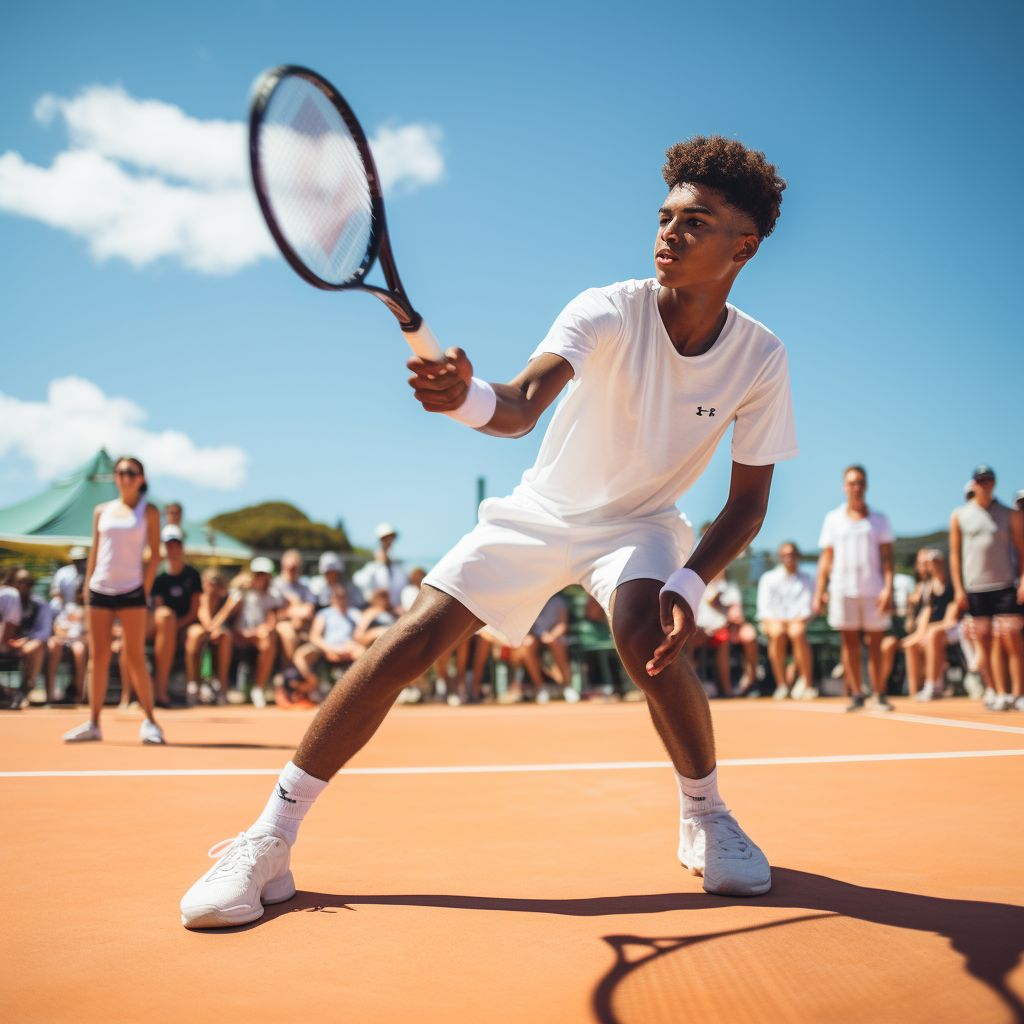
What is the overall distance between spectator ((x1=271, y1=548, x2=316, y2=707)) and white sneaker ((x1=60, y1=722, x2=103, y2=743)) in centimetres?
359

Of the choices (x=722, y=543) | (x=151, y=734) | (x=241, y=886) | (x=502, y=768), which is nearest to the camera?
(x=241, y=886)

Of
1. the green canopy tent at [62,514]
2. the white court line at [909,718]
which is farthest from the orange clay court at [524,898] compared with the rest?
the green canopy tent at [62,514]

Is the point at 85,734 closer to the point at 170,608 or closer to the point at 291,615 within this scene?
the point at 170,608

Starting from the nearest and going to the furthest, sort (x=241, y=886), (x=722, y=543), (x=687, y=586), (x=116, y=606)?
(x=241, y=886) → (x=687, y=586) → (x=722, y=543) → (x=116, y=606)

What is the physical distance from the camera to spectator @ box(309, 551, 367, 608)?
10.1 m

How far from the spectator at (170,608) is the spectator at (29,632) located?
1.11m

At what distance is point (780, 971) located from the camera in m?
1.92

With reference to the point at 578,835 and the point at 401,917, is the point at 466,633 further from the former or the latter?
the point at 578,835

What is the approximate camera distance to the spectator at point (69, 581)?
31.9 ft

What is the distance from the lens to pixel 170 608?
9.13 m

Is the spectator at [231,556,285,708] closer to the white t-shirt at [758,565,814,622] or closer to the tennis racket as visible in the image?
the white t-shirt at [758,565,814,622]

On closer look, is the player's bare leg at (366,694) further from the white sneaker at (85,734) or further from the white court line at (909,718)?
the white court line at (909,718)

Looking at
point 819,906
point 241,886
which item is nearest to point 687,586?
point 819,906

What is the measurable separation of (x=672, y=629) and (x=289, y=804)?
1.12m
